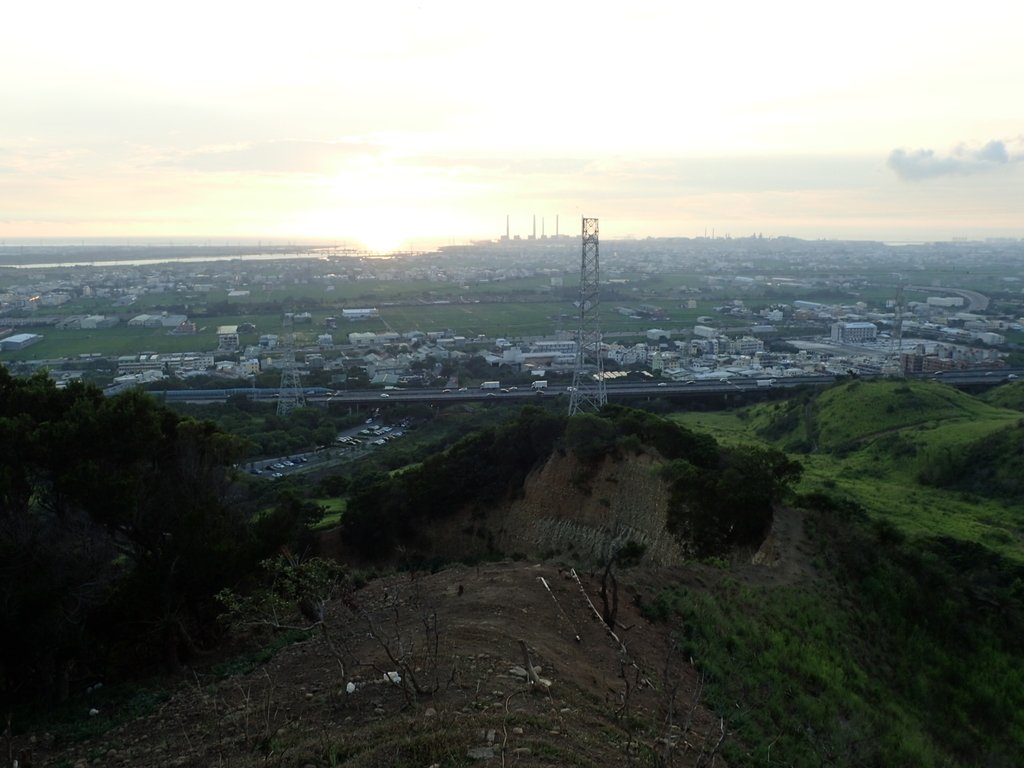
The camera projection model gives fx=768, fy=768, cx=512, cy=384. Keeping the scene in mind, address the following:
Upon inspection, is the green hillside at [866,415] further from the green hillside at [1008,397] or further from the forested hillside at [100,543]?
the forested hillside at [100,543]

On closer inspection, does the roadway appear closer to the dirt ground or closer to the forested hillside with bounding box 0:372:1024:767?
the forested hillside with bounding box 0:372:1024:767

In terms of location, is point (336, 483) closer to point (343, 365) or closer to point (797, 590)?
point (797, 590)

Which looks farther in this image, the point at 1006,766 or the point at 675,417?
the point at 675,417

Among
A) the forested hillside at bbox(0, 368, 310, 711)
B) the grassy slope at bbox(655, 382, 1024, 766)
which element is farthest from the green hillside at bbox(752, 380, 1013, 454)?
the forested hillside at bbox(0, 368, 310, 711)

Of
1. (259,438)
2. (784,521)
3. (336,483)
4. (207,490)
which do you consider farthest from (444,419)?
(207,490)

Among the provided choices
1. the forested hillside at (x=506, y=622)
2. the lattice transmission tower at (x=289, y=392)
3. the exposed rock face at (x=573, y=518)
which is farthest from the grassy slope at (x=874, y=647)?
the lattice transmission tower at (x=289, y=392)

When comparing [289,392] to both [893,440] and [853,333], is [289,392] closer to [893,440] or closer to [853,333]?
[893,440]
